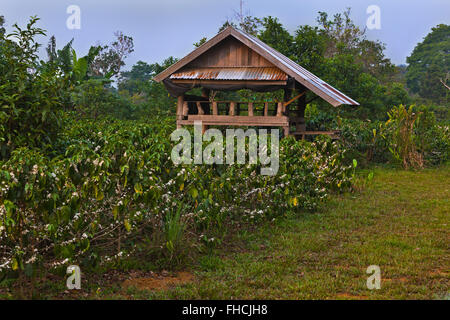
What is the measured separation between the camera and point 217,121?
15.4 m

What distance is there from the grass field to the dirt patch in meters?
0.05

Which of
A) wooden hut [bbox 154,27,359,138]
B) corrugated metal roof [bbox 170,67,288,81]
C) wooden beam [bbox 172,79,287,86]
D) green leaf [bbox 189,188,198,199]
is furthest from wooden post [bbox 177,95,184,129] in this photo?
green leaf [bbox 189,188,198,199]

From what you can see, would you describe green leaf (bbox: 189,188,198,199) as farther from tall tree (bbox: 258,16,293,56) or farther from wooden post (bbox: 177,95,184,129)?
tall tree (bbox: 258,16,293,56)

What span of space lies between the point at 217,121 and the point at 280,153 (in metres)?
7.19

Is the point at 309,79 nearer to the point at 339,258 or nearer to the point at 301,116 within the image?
the point at 301,116

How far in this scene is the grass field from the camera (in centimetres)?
492

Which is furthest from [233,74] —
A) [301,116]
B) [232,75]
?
[301,116]

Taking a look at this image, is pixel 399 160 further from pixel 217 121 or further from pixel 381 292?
pixel 381 292

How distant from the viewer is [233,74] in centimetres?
1509

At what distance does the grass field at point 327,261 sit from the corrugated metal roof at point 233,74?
5943 millimetres

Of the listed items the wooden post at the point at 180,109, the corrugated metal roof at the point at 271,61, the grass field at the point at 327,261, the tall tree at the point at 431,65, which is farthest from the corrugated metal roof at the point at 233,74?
the tall tree at the point at 431,65
